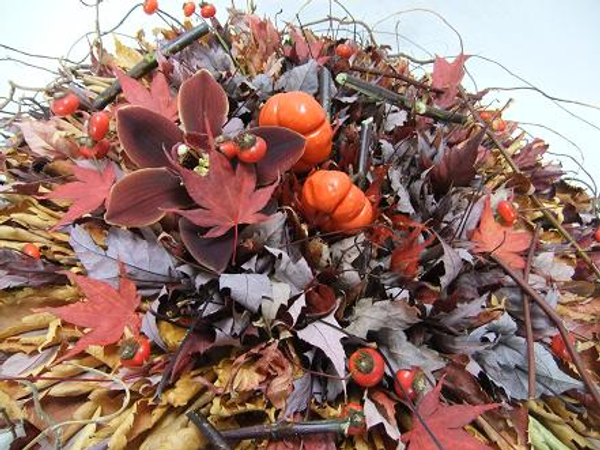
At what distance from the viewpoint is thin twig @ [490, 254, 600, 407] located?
1.26 feet

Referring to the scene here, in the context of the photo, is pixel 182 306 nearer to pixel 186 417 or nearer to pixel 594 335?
pixel 186 417

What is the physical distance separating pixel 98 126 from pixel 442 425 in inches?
14.1

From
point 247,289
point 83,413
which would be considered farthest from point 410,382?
→ point 83,413

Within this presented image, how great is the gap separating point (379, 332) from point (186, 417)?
0.51 feet

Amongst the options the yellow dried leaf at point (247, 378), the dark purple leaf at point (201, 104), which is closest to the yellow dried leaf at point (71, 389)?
the yellow dried leaf at point (247, 378)

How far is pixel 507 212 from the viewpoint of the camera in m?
0.52

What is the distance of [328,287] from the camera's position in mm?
440

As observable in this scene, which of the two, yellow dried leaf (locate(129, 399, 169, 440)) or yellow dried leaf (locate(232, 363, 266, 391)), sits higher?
yellow dried leaf (locate(232, 363, 266, 391))

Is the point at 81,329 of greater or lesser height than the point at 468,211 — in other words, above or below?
below

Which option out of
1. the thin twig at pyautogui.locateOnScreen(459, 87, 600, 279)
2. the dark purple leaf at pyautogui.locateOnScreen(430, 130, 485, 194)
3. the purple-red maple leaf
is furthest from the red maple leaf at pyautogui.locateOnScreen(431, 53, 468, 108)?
the purple-red maple leaf

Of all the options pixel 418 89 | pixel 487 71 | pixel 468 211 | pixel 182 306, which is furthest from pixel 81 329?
pixel 487 71

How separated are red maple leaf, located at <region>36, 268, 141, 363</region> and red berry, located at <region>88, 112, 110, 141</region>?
0.13 m

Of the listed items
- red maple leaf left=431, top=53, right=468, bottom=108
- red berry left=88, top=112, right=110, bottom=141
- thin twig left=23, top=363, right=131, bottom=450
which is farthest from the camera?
red maple leaf left=431, top=53, right=468, bottom=108

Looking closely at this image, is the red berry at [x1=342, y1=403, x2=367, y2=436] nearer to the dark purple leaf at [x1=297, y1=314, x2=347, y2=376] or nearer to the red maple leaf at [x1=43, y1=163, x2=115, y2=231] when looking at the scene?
the dark purple leaf at [x1=297, y1=314, x2=347, y2=376]
